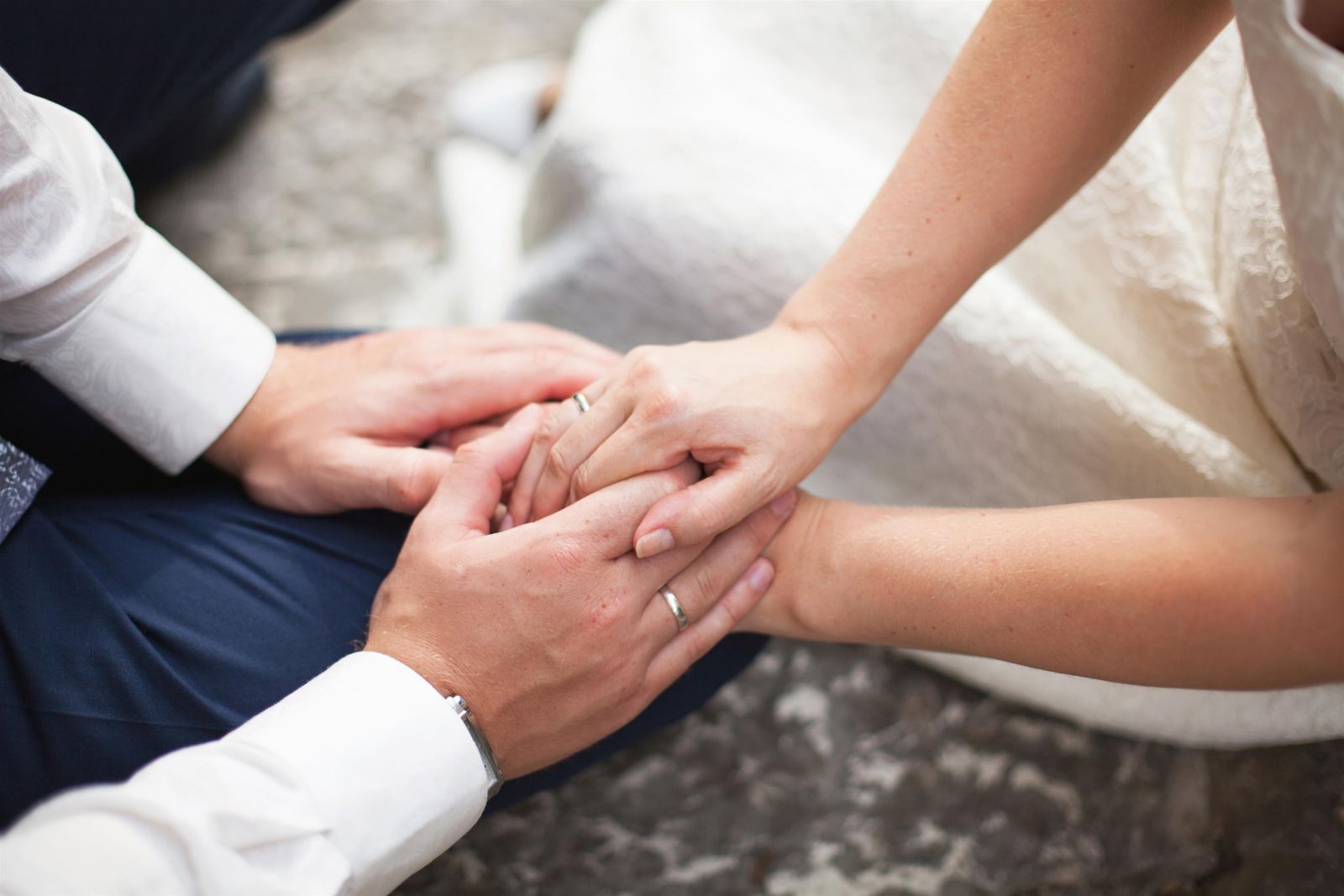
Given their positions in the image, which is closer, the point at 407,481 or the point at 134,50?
the point at 407,481

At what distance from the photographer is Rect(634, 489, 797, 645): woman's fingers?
2.42 ft

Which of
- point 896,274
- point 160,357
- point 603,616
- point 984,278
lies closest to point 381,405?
point 160,357

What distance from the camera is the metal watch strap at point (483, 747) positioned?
668 millimetres

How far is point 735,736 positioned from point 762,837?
0.11 meters

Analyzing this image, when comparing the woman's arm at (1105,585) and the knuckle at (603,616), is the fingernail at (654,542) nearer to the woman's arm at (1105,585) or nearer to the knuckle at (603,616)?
the knuckle at (603,616)

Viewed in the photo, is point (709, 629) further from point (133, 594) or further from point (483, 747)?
point (133, 594)

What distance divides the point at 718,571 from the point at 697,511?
79 mm

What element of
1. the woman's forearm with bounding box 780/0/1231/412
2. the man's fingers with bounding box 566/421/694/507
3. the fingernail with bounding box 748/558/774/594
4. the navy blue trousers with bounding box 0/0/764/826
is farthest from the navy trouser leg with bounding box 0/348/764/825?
the woman's forearm with bounding box 780/0/1231/412


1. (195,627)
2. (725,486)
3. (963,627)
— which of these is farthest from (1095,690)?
(195,627)

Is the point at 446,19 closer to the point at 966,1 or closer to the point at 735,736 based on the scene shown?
the point at 966,1

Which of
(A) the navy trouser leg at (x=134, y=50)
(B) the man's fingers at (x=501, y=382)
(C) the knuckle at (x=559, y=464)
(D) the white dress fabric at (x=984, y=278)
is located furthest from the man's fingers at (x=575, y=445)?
(A) the navy trouser leg at (x=134, y=50)

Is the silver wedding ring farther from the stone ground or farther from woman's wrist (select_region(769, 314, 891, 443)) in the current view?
the stone ground

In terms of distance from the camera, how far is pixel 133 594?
74cm

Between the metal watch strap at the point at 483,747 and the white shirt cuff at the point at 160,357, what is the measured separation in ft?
1.25
